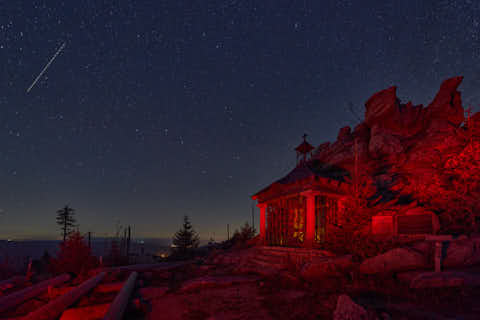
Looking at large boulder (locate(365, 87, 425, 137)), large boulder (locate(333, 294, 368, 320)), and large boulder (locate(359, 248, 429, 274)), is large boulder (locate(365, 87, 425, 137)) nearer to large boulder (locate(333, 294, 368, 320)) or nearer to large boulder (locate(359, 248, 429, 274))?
large boulder (locate(359, 248, 429, 274))

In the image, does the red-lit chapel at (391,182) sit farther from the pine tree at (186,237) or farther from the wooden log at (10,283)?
the pine tree at (186,237)

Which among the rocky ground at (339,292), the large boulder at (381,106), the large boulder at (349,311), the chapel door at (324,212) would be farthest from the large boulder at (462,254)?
the large boulder at (381,106)

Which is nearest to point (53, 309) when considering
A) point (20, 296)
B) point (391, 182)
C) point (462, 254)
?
point (20, 296)

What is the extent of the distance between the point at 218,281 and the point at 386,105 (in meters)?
23.1

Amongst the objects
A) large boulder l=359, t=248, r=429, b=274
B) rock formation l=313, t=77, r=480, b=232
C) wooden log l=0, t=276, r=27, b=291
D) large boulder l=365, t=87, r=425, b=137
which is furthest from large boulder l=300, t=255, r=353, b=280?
large boulder l=365, t=87, r=425, b=137

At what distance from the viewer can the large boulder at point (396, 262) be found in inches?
279

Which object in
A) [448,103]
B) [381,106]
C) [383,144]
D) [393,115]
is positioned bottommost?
[383,144]

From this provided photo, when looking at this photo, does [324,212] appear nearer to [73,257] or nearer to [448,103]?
[73,257]

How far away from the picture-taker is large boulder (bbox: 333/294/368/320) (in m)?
3.72

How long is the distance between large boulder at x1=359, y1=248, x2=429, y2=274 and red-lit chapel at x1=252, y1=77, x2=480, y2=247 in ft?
8.29

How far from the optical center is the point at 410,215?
11391 millimetres

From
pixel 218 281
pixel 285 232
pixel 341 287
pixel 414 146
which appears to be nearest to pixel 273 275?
pixel 218 281

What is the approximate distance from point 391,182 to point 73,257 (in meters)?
18.7

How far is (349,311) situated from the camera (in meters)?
3.89
